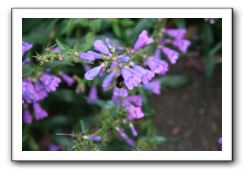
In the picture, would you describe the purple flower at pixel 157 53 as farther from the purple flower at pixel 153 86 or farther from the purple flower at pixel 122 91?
the purple flower at pixel 122 91

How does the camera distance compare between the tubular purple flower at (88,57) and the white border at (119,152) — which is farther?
the white border at (119,152)

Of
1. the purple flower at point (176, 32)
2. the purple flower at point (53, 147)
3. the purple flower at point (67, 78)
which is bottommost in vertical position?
the purple flower at point (53, 147)

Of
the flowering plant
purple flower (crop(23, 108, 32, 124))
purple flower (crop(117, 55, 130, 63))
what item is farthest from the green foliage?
purple flower (crop(117, 55, 130, 63))

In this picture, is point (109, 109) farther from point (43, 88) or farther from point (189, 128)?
point (189, 128)

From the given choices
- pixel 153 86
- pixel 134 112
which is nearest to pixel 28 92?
pixel 134 112

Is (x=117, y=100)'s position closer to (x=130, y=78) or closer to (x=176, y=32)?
(x=176, y=32)

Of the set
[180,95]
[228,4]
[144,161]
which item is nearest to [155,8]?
[228,4]

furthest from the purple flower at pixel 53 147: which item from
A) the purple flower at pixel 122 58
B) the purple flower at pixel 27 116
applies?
the purple flower at pixel 122 58
